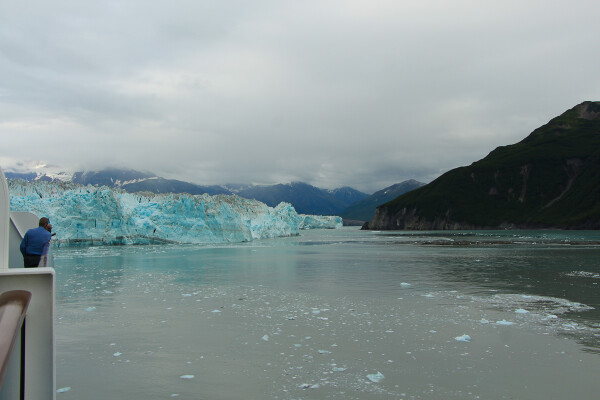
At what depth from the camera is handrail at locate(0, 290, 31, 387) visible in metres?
2.07

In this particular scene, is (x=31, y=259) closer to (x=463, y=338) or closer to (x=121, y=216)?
(x=463, y=338)

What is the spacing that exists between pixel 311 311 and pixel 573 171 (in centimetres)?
15818

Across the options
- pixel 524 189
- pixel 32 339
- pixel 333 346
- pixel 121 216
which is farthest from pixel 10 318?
pixel 524 189

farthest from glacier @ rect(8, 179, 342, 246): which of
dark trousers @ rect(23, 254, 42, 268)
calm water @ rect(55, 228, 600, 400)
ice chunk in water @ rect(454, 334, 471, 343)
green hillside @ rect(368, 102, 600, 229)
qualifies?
green hillside @ rect(368, 102, 600, 229)

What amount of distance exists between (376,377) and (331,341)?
219 centimetres

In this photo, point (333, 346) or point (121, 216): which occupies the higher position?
point (121, 216)

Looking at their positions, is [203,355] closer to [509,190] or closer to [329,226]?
[509,190]

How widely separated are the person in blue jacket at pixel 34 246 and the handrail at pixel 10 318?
208 inches

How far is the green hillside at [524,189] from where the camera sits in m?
128

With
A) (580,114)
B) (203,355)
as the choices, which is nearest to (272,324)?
(203,355)

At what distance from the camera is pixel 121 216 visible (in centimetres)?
5188

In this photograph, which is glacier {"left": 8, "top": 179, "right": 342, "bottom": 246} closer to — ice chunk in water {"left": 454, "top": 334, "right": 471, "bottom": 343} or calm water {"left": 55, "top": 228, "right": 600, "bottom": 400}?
calm water {"left": 55, "top": 228, "right": 600, "bottom": 400}

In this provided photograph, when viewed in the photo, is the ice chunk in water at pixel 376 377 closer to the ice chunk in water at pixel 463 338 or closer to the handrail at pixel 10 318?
the ice chunk in water at pixel 463 338

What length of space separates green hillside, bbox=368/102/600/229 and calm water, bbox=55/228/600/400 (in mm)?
120570
